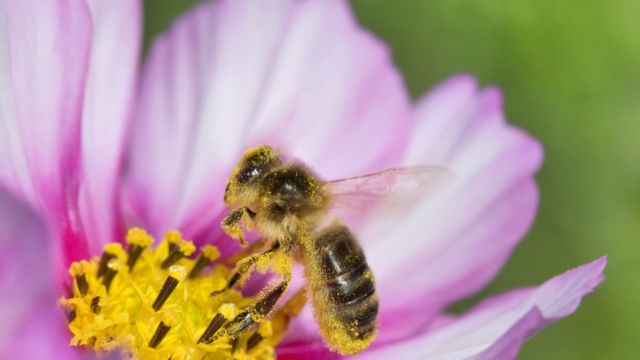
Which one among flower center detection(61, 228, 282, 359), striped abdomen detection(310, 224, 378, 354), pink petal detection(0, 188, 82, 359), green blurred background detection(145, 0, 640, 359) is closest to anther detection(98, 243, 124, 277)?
flower center detection(61, 228, 282, 359)

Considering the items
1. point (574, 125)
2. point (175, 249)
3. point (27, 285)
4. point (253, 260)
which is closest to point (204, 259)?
point (175, 249)

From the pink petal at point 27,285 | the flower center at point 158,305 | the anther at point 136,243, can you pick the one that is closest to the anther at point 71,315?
the flower center at point 158,305

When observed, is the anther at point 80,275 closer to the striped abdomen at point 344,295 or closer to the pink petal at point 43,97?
the pink petal at point 43,97

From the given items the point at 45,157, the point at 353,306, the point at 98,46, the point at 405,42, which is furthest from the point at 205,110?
the point at 405,42

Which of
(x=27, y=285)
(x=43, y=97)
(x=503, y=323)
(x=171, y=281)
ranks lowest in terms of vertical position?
(x=503, y=323)

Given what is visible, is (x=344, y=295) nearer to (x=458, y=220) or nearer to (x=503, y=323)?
(x=503, y=323)
